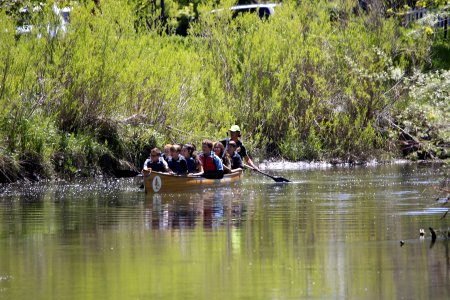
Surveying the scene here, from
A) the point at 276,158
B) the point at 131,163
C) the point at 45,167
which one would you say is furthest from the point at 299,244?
the point at 276,158

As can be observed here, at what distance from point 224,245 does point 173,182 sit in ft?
32.6

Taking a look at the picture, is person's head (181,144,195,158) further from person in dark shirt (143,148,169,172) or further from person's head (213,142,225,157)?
person's head (213,142,225,157)

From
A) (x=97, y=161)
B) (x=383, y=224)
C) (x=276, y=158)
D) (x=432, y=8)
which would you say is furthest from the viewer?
(x=276, y=158)

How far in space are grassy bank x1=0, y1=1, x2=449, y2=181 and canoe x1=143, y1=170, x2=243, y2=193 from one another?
401 cm

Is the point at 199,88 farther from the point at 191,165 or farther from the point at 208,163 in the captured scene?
the point at 191,165

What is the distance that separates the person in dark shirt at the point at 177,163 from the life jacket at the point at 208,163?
0.67 m

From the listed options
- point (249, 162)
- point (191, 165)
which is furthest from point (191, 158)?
point (249, 162)

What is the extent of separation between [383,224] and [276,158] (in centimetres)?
1804

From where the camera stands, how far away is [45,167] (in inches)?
1127

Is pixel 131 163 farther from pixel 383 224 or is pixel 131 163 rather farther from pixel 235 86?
pixel 383 224

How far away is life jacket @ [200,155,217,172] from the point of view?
2744cm

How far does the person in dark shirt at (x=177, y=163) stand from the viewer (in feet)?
88.4

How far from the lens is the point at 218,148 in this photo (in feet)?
95.2

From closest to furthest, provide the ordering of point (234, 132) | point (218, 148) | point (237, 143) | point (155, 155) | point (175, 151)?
point (155, 155) < point (175, 151) < point (218, 148) < point (234, 132) < point (237, 143)
